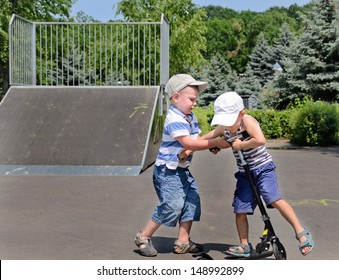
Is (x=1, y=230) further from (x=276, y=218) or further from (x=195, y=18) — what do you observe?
(x=195, y=18)

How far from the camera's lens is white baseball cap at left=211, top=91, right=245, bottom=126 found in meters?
3.86

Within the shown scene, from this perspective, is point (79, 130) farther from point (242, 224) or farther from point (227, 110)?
point (227, 110)

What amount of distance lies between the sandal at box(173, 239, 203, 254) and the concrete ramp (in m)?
4.77

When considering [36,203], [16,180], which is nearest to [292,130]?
[16,180]

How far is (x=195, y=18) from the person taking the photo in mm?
28500

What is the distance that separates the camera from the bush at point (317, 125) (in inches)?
704

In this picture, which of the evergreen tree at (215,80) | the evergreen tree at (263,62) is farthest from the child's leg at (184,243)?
the evergreen tree at (263,62)

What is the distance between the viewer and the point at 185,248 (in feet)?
14.2

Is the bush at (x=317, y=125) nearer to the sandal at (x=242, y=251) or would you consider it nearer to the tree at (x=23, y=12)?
the sandal at (x=242, y=251)

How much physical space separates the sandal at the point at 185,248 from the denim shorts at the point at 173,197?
18 centimetres

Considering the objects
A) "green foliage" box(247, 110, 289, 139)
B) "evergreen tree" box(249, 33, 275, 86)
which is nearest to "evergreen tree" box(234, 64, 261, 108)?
"evergreen tree" box(249, 33, 275, 86)

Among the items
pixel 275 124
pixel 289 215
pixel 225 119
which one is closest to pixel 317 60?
pixel 275 124

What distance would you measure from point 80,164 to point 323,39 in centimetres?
2201

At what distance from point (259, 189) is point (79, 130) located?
675 centimetres
